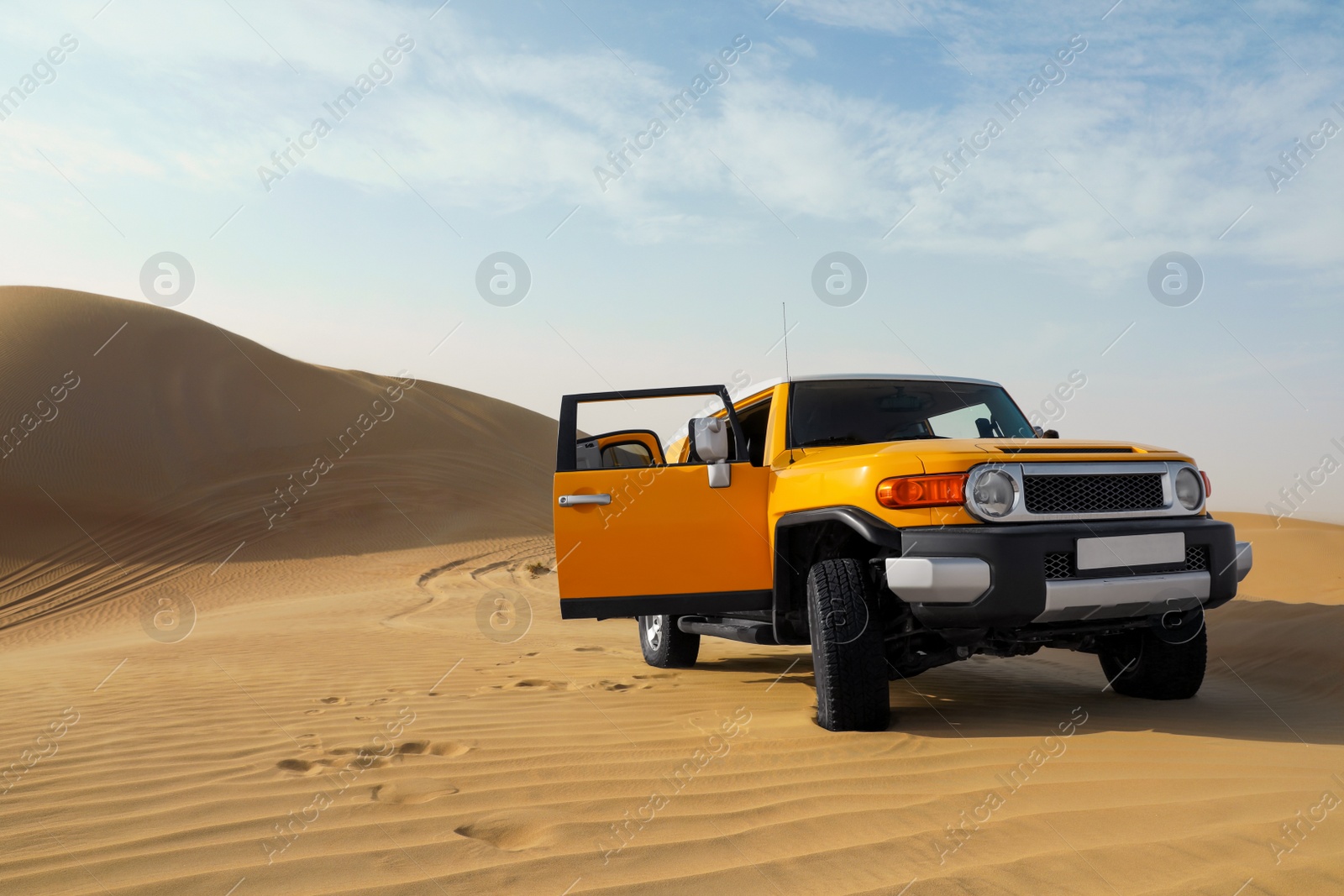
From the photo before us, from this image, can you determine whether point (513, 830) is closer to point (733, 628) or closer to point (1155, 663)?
point (733, 628)

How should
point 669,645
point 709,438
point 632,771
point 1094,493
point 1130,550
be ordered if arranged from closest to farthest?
point 632,771 < point 1130,550 < point 1094,493 < point 709,438 < point 669,645

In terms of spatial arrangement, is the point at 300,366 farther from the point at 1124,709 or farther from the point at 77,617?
the point at 1124,709

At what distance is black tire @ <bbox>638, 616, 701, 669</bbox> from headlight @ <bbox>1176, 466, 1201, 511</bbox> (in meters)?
3.63

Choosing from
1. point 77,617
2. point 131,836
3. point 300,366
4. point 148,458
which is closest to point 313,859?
point 131,836

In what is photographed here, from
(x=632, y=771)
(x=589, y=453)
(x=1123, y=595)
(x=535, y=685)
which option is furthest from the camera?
(x=589, y=453)

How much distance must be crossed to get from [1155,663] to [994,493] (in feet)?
6.45

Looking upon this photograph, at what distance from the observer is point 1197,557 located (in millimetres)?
4258

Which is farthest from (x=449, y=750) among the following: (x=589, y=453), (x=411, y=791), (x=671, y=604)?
(x=589, y=453)

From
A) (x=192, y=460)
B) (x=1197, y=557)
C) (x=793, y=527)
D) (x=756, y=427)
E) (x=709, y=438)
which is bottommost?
(x=1197, y=557)

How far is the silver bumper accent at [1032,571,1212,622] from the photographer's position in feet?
12.5

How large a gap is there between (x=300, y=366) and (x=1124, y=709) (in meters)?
40.3

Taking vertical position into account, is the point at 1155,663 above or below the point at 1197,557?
below

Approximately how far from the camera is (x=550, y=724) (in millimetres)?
4512

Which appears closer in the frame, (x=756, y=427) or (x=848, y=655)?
(x=848, y=655)
